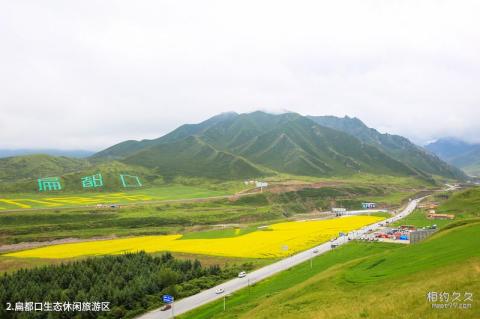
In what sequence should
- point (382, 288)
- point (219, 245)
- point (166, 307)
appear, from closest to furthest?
point (382, 288), point (166, 307), point (219, 245)

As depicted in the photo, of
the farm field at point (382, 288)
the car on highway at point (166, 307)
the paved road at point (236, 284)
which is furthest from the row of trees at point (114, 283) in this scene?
the farm field at point (382, 288)

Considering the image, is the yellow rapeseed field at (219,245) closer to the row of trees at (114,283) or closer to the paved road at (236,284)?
the paved road at (236,284)

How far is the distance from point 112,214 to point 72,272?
82.1 meters

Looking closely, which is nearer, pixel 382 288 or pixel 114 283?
pixel 382 288

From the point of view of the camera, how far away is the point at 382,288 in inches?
1310

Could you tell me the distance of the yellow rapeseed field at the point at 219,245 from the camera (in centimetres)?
9019

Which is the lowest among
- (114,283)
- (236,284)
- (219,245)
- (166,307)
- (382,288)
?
(219,245)

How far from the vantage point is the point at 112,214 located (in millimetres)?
144125

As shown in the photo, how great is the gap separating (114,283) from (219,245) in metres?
41.9

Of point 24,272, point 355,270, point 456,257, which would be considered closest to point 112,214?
point 24,272

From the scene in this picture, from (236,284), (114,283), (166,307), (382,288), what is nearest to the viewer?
(382,288)

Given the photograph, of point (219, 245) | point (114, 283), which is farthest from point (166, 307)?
point (219, 245)

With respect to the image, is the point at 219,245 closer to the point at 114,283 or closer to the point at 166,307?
the point at 114,283

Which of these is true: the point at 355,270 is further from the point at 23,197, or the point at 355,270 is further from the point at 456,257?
the point at 23,197
